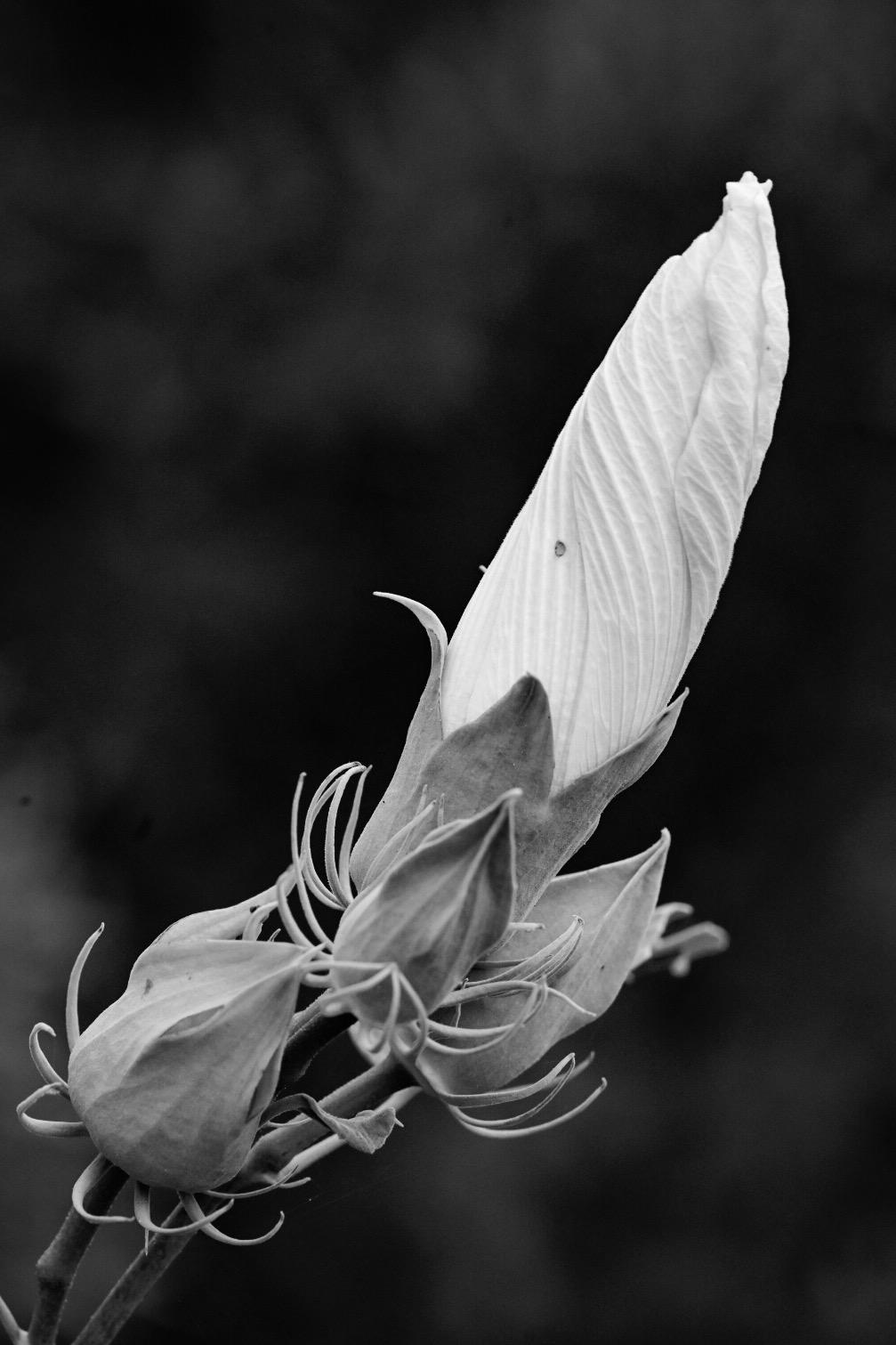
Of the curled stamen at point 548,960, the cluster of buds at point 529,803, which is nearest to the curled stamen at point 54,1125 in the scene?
the cluster of buds at point 529,803

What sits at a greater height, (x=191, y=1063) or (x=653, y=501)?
(x=653, y=501)

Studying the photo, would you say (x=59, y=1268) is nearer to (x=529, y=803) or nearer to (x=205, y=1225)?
(x=205, y=1225)

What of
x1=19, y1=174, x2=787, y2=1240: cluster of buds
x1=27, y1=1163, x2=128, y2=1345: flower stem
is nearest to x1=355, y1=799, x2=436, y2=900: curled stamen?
x1=19, y1=174, x2=787, y2=1240: cluster of buds

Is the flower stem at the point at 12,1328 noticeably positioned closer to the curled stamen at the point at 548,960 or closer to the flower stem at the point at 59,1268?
the flower stem at the point at 59,1268

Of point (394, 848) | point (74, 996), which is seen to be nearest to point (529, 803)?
point (394, 848)

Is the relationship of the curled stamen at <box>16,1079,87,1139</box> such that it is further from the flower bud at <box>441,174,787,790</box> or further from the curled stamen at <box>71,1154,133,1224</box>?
the flower bud at <box>441,174,787,790</box>

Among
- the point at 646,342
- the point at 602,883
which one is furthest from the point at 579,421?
the point at 602,883
